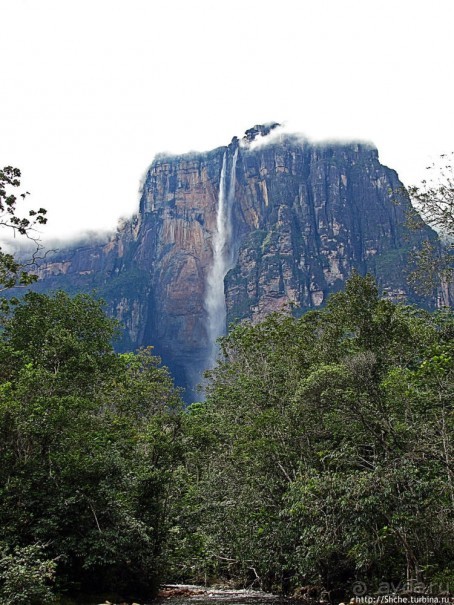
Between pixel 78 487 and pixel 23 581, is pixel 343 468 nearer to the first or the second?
pixel 78 487

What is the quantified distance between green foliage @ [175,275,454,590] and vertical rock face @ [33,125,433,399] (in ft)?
271

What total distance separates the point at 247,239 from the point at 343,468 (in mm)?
101932

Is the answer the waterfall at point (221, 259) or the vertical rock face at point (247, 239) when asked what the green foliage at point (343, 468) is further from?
the waterfall at point (221, 259)

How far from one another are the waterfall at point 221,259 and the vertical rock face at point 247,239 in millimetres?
325

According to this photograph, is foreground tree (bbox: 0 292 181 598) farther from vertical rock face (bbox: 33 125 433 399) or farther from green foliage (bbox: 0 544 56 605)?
vertical rock face (bbox: 33 125 433 399)

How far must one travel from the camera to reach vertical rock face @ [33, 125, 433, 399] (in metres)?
111

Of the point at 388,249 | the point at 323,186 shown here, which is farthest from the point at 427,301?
the point at 323,186

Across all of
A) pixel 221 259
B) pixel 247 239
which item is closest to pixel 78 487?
pixel 247 239

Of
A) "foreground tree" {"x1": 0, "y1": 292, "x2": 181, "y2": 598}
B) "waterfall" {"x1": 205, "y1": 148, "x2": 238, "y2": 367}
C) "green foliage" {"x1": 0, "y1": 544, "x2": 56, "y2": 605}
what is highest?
"waterfall" {"x1": 205, "y1": 148, "x2": 238, "y2": 367}

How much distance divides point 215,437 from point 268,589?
37.7ft

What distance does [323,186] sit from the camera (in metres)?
127

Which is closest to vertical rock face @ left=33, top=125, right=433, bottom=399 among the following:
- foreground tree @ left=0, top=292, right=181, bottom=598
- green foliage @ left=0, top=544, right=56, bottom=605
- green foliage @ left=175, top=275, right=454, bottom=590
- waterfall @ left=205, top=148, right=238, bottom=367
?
waterfall @ left=205, top=148, right=238, bottom=367

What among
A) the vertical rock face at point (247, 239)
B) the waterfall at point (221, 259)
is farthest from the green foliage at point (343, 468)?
the waterfall at point (221, 259)

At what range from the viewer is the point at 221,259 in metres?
122
